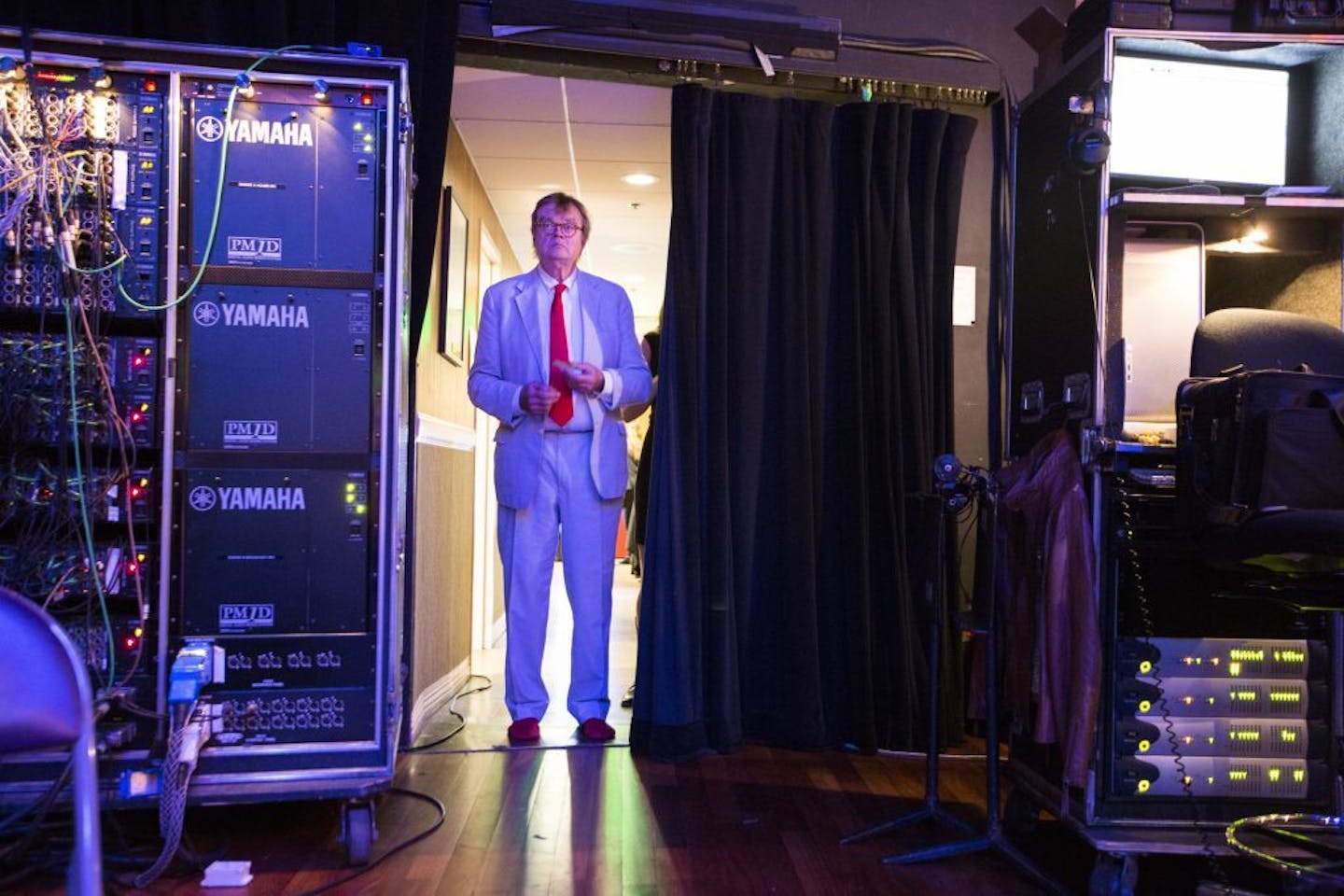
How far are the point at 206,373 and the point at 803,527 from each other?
1766mm

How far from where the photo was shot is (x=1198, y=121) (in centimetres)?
258

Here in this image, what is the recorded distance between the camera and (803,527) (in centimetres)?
317

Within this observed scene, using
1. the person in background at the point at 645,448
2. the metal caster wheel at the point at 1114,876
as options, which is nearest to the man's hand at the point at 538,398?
the person in background at the point at 645,448

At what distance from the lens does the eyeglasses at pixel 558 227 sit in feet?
10.9

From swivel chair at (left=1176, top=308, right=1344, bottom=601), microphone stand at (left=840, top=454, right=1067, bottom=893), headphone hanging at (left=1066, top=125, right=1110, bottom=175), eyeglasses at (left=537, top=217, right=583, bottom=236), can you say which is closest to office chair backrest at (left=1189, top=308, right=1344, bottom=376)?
swivel chair at (left=1176, top=308, right=1344, bottom=601)

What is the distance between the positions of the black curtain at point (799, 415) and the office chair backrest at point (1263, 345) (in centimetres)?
104

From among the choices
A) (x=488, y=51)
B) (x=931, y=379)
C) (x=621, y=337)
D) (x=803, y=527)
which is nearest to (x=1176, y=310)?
(x=931, y=379)

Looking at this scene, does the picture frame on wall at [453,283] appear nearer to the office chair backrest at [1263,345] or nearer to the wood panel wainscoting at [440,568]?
the wood panel wainscoting at [440,568]

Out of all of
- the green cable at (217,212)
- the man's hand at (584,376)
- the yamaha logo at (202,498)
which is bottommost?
the yamaha logo at (202,498)

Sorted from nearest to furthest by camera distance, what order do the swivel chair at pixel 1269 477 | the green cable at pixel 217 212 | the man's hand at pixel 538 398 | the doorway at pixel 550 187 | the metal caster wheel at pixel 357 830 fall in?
the swivel chair at pixel 1269 477 → the metal caster wheel at pixel 357 830 → the green cable at pixel 217 212 → the man's hand at pixel 538 398 → the doorway at pixel 550 187

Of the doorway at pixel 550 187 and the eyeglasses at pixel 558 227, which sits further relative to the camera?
the doorway at pixel 550 187

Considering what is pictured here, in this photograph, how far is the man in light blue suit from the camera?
3.21m

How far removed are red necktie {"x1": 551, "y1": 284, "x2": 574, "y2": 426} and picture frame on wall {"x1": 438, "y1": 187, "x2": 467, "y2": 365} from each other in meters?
0.48

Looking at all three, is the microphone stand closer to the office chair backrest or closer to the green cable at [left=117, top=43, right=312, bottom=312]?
the office chair backrest
